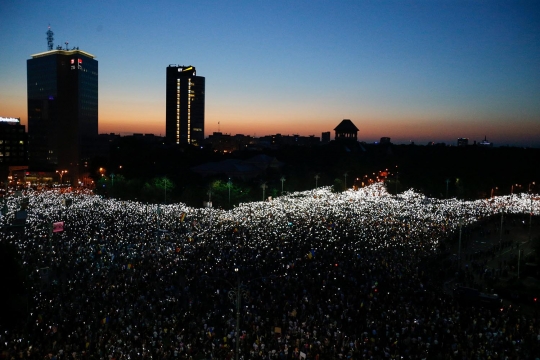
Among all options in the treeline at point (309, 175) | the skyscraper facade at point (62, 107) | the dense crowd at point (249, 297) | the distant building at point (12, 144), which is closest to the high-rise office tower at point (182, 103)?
the skyscraper facade at point (62, 107)

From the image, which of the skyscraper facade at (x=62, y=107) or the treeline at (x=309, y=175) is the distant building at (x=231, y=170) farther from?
the skyscraper facade at (x=62, y=107)

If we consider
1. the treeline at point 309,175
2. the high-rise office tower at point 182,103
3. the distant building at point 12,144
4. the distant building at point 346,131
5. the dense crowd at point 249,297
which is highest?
the high-rise office tower at point 182,103

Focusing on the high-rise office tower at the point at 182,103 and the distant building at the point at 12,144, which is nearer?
the distant building at the point at 12,144

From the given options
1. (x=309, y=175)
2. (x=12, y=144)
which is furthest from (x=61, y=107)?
(x=309, y=175)

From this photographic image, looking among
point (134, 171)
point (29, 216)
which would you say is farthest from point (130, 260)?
point (134, 171)

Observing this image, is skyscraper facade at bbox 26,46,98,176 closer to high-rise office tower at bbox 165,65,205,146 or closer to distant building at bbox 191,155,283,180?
distant building at bbox 191,155,283,180

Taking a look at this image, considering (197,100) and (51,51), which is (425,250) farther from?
(197,100)
